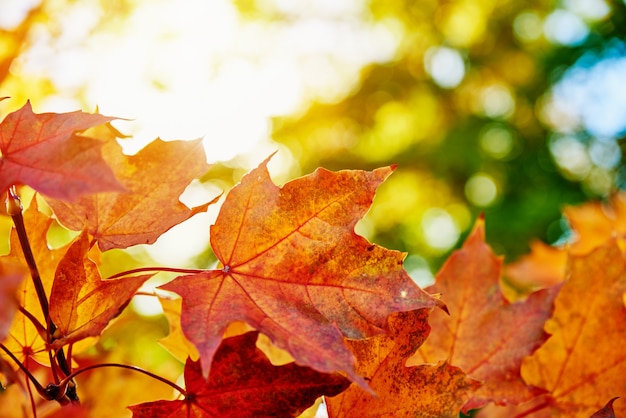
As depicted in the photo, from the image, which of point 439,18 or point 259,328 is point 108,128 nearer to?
point 259,328

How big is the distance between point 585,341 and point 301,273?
36 centimetres

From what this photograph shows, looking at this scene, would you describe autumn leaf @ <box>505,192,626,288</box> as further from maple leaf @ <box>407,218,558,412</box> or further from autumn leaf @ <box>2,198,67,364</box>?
autumn leaf @ <box>2,198,67,364</box>

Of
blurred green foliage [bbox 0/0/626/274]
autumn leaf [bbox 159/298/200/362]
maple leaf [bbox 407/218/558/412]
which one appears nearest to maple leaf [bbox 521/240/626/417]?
maple leaf [bbox 407/218/558/412]

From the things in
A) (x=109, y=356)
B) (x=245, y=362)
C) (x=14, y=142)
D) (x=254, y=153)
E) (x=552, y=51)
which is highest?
(x=14, y=142)

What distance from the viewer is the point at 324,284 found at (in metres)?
0.46

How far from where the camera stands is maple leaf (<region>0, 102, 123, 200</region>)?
0.39 metres

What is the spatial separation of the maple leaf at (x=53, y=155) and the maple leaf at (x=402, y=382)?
236 millimetres

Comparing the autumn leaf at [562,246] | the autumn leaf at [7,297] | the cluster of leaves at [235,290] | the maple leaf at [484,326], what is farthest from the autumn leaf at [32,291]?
the autumn leaf at [562,246]

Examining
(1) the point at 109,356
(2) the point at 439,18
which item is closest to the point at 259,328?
(1) the point at 109,356

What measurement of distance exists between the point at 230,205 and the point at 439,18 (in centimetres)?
744

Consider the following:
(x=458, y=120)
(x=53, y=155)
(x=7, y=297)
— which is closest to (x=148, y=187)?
(x=53, y=155)

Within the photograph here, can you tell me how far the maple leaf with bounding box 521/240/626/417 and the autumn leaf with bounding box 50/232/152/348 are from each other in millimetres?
450

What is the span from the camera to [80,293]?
1.42ft

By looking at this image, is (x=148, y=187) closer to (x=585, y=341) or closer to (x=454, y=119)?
(x=585, y=341)
